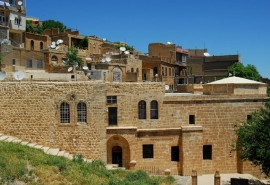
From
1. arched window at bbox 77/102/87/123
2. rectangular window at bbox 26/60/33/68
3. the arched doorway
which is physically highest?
rectangular window at bbox 26/60/33/68

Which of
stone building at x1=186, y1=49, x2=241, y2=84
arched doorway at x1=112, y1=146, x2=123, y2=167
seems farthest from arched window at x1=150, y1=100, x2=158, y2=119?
stone building at x1=186, y1=49, x2=241, y2=84

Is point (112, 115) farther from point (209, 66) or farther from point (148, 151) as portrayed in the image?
point (209, 66)

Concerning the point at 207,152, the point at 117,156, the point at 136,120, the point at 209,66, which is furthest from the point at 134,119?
the point at 209,66

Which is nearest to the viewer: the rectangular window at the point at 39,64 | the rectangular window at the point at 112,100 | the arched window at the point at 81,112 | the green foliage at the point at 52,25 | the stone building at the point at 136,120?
the stone building at the point at 136,120

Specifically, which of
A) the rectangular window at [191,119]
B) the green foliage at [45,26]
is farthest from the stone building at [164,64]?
the rectangular window at [191,119]

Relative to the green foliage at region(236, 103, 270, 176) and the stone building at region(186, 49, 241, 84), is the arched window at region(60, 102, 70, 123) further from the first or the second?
the stone building at region(186, 49, 241, 84)

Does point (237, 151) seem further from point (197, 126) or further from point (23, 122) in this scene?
point (23, 122)

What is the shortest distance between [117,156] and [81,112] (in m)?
4.58

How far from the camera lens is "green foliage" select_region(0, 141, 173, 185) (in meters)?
14.9

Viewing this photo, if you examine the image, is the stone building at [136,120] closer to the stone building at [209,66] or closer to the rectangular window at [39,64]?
the rectangular window at [39,64]

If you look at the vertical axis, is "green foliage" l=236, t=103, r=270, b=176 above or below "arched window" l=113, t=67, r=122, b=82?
below

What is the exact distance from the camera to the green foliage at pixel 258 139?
2174 cm

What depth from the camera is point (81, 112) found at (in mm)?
23031

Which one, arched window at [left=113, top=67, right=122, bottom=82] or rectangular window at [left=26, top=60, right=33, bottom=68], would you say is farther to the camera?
arched window at [left=113, top=67, right=122, bottom=82]
